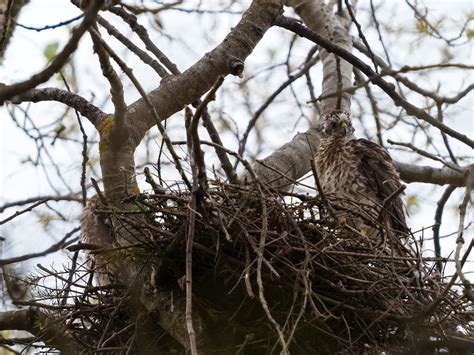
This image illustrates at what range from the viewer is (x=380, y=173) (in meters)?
5.87

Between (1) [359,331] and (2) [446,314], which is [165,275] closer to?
(1) [359,331]

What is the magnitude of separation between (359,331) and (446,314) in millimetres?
440

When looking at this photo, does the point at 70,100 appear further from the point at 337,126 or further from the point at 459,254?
the point at 459,254

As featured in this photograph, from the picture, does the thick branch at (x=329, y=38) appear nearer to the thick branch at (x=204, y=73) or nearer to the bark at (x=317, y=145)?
the bark at (x=317, y=145)

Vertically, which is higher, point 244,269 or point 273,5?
point 273,5

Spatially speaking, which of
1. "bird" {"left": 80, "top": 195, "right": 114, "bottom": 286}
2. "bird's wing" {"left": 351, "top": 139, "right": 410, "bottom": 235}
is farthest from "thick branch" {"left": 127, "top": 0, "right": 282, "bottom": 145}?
"bird's wing" {"left": 351, "top": 139, "right": 410, "bottom": 235}

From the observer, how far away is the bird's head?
637 cm

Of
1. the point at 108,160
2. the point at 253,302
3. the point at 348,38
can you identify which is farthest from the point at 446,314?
the point at 348,38

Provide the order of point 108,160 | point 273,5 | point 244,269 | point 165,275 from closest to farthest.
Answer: point 244,269, point 165,275, point 108,160, point 273,5

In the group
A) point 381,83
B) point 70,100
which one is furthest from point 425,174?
point 70,100

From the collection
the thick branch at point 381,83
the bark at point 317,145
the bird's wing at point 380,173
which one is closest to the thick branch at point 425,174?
the bark at point 317,145

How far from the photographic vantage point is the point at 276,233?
3801 millimetres

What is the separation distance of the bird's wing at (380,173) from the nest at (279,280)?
5.69 ft

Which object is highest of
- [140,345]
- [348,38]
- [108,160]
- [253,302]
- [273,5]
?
[348,38]
